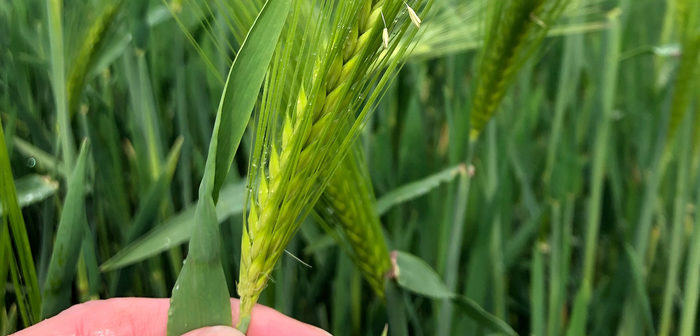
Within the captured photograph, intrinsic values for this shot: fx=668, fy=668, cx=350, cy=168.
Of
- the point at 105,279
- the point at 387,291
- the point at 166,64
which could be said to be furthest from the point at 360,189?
the point at 166,64

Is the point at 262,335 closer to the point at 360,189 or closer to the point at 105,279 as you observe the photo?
the point at 360,189

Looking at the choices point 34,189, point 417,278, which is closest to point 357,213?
point 417,278

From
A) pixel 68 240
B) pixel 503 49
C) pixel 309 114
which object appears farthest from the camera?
pixel 503 49

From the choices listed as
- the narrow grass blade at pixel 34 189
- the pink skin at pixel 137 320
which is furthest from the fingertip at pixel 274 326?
the narrow grass blade at pixel 34 189

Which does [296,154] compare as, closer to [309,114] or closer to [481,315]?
[309,114]

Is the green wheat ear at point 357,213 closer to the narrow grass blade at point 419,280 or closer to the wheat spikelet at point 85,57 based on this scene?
the narrow grass blade at point 419,280
